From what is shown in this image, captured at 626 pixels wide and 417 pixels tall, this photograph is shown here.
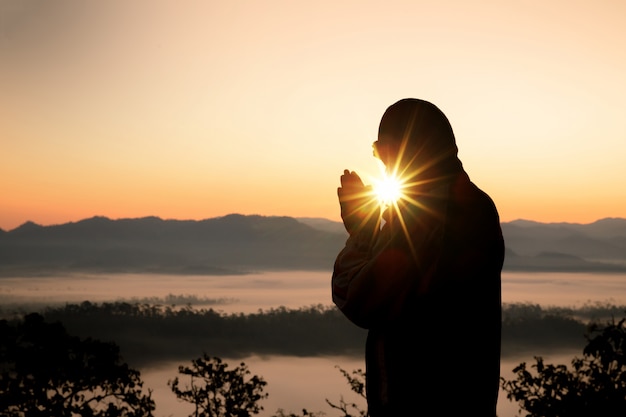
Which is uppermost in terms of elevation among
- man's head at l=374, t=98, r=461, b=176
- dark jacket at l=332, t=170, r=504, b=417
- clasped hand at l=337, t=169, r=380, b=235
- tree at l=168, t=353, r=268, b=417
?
man's head at l=374, t=98, r=461, b=176

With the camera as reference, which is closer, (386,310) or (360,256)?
(386,310)

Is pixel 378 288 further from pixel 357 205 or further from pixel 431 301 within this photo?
pixel 357 205

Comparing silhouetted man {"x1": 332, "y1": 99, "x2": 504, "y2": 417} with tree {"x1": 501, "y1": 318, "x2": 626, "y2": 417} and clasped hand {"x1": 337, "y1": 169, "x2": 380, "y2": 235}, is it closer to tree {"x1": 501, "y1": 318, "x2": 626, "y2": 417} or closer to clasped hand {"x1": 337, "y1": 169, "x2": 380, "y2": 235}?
clasped hand {"x1": 337, "y1": 169, "x2": 380, "y2": 235}

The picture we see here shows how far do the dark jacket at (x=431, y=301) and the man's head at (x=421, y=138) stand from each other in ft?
0.35

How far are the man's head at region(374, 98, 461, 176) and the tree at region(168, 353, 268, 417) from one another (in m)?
32.8

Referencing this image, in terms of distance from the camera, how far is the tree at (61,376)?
82.4 feet

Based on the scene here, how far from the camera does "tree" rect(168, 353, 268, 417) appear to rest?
113 feet

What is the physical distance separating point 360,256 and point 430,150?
2.03ft

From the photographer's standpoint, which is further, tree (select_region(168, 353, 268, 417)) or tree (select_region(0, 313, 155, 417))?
tree (select_region(168, 353, 268, 417))

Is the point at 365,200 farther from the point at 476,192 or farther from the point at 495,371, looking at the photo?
the point at 495,371

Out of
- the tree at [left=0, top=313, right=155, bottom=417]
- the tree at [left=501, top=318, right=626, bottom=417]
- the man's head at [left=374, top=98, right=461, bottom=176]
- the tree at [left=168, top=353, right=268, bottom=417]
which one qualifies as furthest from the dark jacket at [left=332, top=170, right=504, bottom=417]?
the tree at [left=168, top=353, right=268, bottom=417]

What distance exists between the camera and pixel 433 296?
288cm

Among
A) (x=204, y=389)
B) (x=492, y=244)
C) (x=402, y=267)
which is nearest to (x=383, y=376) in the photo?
(x=402, y=267)

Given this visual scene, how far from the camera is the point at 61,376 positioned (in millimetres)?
26766
